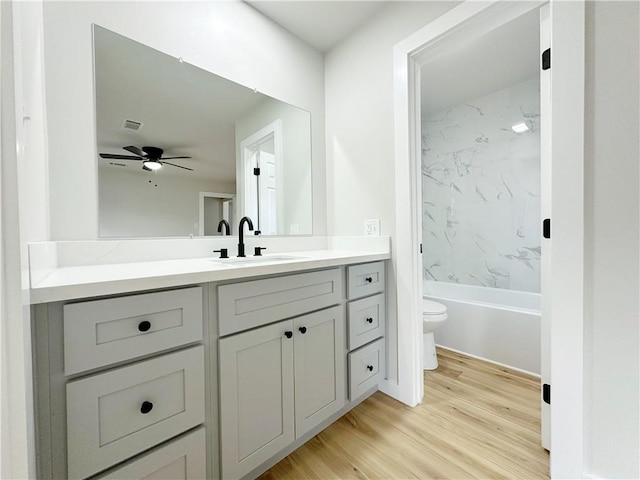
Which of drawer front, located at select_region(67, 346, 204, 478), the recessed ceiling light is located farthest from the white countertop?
the recessed ceiling light

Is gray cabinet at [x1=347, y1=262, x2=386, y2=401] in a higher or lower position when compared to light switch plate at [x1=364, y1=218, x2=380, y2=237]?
lower

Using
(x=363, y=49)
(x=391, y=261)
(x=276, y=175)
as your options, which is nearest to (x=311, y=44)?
(x=363, y=49)

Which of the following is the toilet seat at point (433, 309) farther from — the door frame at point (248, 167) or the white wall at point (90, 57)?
the white wall at point (90, 57)

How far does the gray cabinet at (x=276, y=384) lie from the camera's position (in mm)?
954

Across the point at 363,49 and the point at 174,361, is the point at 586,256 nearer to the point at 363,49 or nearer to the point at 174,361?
the point at 174,361

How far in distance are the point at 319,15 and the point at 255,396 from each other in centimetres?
217

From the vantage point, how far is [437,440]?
130 centimetres

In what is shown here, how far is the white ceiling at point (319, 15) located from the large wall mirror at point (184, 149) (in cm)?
51

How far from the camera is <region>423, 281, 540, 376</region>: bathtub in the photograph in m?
1.90

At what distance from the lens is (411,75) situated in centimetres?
157

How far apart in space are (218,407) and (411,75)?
187 cm

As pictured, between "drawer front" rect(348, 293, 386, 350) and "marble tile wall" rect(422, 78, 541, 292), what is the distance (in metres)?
1.76

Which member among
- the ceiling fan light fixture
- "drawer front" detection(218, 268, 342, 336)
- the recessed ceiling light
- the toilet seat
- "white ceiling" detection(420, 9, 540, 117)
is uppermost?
"white ceiling" detection(420, 9, 540, 117)

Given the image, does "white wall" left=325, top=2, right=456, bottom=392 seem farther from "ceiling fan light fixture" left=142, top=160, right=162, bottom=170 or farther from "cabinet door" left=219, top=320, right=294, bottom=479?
"ceiling fan light fixture" left=142, top=160, right=162, bottom=170
